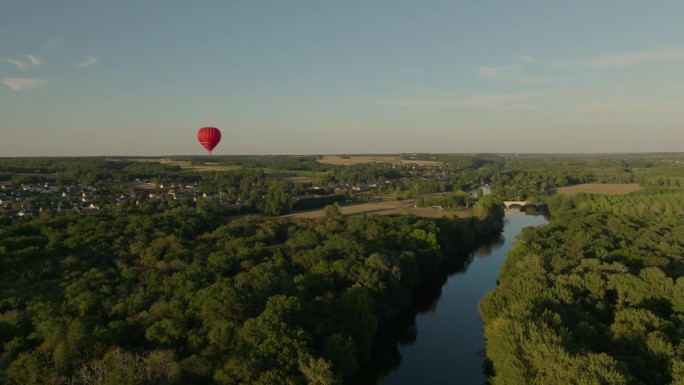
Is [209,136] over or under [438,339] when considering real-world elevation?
over

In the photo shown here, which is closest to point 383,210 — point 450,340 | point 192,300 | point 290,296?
point 450,340

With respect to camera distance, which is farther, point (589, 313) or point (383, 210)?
point (383, 210)

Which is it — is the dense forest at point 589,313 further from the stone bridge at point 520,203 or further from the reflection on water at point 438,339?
the stone bridge at point 520,203

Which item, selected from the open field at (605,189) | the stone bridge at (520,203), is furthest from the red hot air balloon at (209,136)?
the open field at (605,189)

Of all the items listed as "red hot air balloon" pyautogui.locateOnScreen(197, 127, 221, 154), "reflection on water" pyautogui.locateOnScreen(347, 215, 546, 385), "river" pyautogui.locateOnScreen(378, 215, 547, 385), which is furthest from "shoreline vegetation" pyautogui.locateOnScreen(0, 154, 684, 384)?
"red hot air balloon" pyautogui.locateOnScreen(197, 127, 221, 154)

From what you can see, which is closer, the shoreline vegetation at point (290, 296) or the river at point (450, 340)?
the shoreline vegetation at point (290, 296)

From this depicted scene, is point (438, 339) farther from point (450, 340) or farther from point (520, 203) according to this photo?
point (520, 203)

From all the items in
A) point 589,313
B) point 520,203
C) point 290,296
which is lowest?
point 520,203
